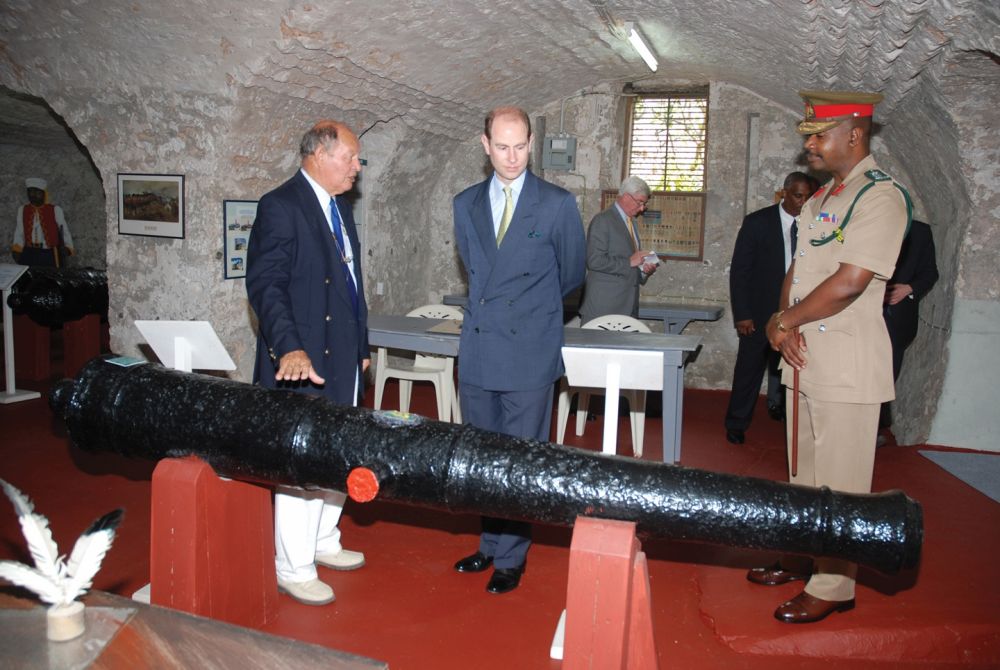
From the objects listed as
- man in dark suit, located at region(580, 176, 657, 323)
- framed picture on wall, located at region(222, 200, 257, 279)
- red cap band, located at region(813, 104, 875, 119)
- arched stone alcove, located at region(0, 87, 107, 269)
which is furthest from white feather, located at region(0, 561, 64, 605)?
arched stone alcove, located at region(0, 87, 107, 269)

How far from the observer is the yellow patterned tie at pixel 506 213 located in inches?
118

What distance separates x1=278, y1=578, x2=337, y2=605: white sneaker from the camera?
9.68 feet

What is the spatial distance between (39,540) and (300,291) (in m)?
1.41

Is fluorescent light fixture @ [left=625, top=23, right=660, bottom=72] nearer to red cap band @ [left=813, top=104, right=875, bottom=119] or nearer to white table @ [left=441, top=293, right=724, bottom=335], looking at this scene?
white table @ [left=441, top=293, right=724, bottom=335]

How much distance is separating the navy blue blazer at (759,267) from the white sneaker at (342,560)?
3.30 metres

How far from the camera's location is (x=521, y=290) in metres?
2.98

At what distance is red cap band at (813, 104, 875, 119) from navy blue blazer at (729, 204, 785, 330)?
268cm

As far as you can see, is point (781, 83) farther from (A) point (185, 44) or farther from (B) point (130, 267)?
(B) point (130, 267)

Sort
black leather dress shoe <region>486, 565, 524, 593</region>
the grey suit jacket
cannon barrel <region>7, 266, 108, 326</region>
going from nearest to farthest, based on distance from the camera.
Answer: black leather dress shoe <region>486, 565, 524, 593</region>
the grey suit jacket
cannon barrel <region>7, 266, 108, 326</region>

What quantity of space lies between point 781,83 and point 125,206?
470 cm

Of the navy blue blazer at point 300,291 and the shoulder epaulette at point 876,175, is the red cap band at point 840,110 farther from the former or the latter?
the navy blue blazer at point 300,291

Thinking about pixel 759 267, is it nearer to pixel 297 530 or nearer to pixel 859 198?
pixel 859 198

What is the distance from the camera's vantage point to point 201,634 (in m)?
1.50

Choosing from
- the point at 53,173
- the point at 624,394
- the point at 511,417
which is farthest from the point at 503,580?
the point at 53,173
